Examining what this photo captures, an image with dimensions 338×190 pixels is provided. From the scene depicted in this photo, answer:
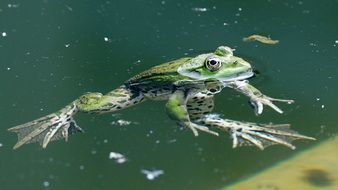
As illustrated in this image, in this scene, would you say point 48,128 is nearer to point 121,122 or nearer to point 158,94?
point 121,122

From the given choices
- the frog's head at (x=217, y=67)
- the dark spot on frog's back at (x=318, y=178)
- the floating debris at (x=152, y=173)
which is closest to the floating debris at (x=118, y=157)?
the floating debris at (x=152, y=173)

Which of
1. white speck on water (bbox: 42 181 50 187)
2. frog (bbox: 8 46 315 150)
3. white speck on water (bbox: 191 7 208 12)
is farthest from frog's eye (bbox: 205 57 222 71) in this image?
white speck on water (bbox: 191 7 208 12)

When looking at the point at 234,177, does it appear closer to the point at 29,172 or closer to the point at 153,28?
the point at 29,172

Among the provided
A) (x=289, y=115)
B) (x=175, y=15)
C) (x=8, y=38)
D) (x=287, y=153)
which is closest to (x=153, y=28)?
(x=175, y=15)

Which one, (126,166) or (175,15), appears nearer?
(126,166)

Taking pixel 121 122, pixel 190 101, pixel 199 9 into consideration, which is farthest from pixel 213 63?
pixel 199 9

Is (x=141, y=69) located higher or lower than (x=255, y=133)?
higher

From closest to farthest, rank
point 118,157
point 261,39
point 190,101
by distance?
A: point 118,157 < point 190,101 < point 261,39
